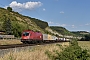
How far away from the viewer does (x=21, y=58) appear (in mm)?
14523

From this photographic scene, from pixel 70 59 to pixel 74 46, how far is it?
1.93m

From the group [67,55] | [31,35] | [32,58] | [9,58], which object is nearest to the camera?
[9,58]

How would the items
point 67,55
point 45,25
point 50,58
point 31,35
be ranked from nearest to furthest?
point 67,55 → point 50,58 → point 31,35 → point 45,25

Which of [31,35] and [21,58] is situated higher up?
[31,35]

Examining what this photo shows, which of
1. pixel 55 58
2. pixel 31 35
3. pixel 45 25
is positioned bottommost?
pixel 55 58

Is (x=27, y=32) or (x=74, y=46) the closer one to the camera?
(x=74, y=46)

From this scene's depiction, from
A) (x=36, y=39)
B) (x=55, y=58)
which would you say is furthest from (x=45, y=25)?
(x=55, y=58)

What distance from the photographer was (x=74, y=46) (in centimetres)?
1811

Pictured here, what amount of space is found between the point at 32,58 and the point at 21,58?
1.15 metres

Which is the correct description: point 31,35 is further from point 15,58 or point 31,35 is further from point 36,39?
point 15,58

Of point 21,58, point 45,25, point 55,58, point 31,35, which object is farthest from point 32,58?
point 45,25

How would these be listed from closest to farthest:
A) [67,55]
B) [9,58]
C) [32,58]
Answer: [9,58] → [32,58] → [67,55]

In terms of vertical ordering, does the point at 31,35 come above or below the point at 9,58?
above

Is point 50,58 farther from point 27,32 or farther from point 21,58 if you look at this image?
point 27,32
